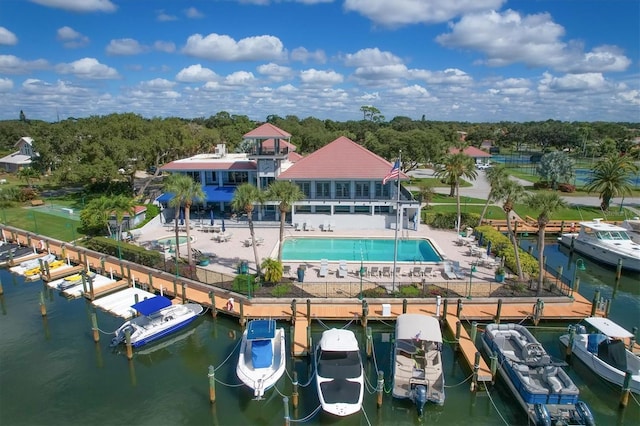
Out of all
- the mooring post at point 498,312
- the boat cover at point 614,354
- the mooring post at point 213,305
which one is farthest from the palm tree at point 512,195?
the mooring post at point 213,305

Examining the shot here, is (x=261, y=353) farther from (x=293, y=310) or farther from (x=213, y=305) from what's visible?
(x=213, y=305)

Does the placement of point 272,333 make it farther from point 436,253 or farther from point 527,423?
point 436,253

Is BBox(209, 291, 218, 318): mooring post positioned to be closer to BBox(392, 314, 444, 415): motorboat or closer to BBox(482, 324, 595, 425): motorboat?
BBox(392, 314, 444, 415): motorboat

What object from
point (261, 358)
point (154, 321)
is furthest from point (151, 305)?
point (261, 358)

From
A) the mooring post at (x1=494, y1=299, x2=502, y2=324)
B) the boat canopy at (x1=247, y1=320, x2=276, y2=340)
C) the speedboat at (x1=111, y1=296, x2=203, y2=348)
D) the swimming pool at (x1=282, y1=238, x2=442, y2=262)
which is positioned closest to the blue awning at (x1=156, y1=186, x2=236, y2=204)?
the swimming pool at (x1=282, y1=238, x2=442, y2=262)

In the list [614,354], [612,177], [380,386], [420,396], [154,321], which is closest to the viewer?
[420,396]

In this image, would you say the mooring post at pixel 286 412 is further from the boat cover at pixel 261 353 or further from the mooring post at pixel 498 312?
the mooring post at pixel 498 312

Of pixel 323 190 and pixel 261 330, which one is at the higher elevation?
pixel 323 190
